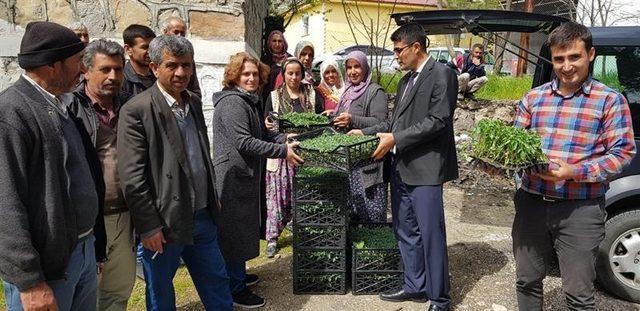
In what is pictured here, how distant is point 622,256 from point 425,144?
192cm

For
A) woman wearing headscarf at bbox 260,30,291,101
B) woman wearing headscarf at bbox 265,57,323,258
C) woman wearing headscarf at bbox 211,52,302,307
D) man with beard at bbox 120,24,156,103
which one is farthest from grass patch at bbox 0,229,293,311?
woman wearing headscarf at bbox 260,30,291,101

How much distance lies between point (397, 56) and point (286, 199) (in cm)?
192

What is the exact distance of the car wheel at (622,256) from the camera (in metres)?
3.61

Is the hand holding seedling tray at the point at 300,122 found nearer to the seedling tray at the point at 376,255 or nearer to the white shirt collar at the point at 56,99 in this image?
the seedling tray at the point at 376,255

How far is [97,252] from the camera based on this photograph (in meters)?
2.32

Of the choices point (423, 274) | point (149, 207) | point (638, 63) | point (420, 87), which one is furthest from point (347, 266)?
point (638, 63)

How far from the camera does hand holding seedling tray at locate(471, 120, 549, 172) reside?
96.3 inches

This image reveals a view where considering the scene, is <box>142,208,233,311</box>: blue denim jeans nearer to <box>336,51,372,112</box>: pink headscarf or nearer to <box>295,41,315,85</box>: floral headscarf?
<box>336,51,372,112</box>: pink headscarf

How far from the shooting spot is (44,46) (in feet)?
6.00

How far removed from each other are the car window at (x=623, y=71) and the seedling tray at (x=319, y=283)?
8.56 feet

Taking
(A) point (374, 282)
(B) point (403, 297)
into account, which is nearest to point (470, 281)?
(B) point (403, 297)

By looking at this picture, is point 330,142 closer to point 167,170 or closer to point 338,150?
point 338,150

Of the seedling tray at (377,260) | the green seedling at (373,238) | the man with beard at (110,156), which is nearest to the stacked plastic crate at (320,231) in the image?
the seedling tray at (377,260)

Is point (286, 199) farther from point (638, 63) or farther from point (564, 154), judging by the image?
point (638, 63)
